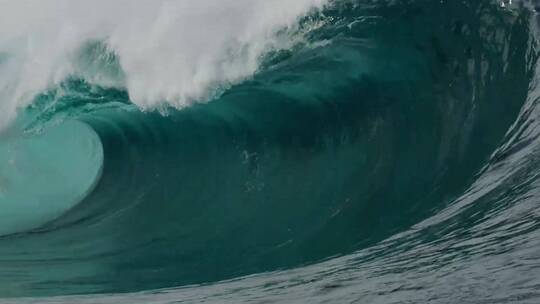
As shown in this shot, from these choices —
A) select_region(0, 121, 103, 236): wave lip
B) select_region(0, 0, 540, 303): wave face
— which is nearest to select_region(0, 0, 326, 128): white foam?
select_region(0, 0, 540, 303): wave face

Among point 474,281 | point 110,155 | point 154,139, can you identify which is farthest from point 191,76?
point 474,281

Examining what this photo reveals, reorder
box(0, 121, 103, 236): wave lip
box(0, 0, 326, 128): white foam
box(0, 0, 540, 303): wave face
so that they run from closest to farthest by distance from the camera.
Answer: box(0, 0, 540, 303): wave face < box(0, 0, 326, 128): white foam < box(0, 121, 103, 236): wave lip

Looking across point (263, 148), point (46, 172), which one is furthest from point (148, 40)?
point (46, 172)

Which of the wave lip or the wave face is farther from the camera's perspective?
the wave lip

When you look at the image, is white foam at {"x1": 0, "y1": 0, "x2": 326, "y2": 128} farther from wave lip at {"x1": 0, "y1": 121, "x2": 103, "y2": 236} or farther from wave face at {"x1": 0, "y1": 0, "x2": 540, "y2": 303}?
wave lip at {"x1": 0, "y1": 121, "x2": 103, "y2": 236}

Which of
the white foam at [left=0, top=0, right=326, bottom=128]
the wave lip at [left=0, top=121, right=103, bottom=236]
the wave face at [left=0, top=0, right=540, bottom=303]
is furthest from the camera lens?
the wave lip at [left=0, top=121, right=103, bottom=236]

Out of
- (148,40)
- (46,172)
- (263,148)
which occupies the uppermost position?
(148,40)

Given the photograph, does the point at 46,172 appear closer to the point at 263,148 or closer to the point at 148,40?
the point at 148,40
